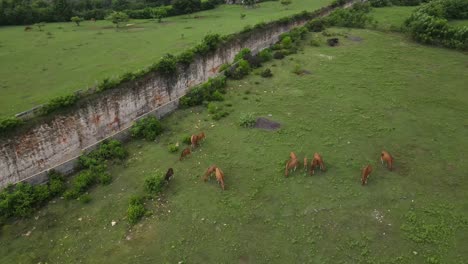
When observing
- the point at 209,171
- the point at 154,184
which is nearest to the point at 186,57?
the point at 209,171

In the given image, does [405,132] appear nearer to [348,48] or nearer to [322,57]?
[322,57]

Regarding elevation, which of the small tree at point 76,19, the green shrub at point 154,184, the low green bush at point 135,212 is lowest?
the low green bush at point 135,212

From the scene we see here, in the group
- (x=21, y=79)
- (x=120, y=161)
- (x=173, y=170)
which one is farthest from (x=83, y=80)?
(x=173, y=170)

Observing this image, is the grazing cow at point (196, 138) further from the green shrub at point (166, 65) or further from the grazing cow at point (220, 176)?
the green shrub at point (166, 65)

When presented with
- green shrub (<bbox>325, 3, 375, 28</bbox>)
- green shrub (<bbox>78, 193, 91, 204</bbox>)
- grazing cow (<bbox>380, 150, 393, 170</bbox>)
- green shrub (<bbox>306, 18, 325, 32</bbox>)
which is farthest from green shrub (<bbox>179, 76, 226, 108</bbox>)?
green shrub (<bbox>325, 3, 375, 28</bbox>)

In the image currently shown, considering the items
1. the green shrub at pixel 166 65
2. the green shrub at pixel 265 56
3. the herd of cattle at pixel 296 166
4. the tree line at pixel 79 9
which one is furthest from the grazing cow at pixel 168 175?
the tree line at pixel 79 9

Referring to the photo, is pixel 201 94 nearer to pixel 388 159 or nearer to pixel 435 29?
pixel 388 159

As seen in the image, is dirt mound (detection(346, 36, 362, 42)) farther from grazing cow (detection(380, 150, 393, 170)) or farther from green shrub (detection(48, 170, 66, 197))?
green shrub (detection(48, 170, 66, 197))
